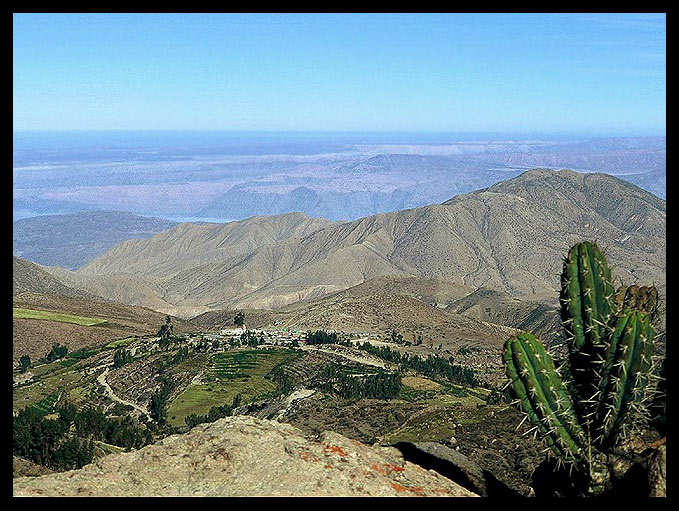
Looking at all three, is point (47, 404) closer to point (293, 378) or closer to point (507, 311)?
point (293, 378)

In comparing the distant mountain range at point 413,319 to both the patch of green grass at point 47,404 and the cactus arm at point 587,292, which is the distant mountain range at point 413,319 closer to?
the patch of green grass at point 47,404

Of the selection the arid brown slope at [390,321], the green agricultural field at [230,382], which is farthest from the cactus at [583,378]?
the arid brown slope at [390,321]

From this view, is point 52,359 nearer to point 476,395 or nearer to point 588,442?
point 476,395

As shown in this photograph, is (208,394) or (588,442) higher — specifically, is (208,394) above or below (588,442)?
below

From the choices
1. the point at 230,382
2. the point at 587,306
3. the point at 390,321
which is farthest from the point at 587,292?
the point at 390,321

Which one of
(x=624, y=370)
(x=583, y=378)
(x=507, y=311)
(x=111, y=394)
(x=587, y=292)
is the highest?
(x=587, y=292)
